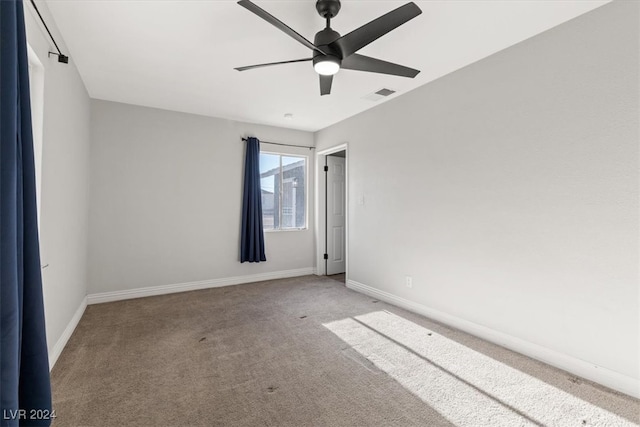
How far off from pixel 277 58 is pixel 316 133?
8.95 ft

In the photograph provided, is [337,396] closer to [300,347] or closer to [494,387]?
[300,347]

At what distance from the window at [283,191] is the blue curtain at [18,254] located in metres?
3.95

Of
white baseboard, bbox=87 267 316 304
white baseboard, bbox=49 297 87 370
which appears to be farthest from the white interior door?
white baseboard, bbox=49 297 87 370

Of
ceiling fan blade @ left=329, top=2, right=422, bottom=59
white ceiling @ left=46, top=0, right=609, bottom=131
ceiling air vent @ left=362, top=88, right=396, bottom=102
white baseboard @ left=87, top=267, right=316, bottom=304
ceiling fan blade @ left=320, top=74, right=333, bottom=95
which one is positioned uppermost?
white ceiling @ left=46, top=0, right=609, bottom=131

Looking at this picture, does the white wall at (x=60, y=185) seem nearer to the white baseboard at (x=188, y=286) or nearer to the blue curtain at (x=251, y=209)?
the white baseboard at (x=188, y=286)

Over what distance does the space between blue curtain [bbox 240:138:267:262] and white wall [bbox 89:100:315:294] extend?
0.13 m

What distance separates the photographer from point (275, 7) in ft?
7.02

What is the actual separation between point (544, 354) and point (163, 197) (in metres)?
4.65

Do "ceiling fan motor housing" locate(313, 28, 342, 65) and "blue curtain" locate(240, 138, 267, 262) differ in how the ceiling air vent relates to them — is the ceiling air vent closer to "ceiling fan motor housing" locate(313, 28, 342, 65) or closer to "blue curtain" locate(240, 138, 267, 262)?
"ceiling fan motor housing" locate(313, 28, 342, 65)

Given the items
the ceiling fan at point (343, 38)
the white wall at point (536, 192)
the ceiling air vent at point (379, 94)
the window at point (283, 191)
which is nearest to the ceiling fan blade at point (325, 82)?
the ceiling fan at point (343, 38)

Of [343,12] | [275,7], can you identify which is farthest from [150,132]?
[343,12]

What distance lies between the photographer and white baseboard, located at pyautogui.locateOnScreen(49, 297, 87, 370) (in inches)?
93.1

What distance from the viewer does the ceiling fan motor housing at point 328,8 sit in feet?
6.60

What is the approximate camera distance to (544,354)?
241cm
